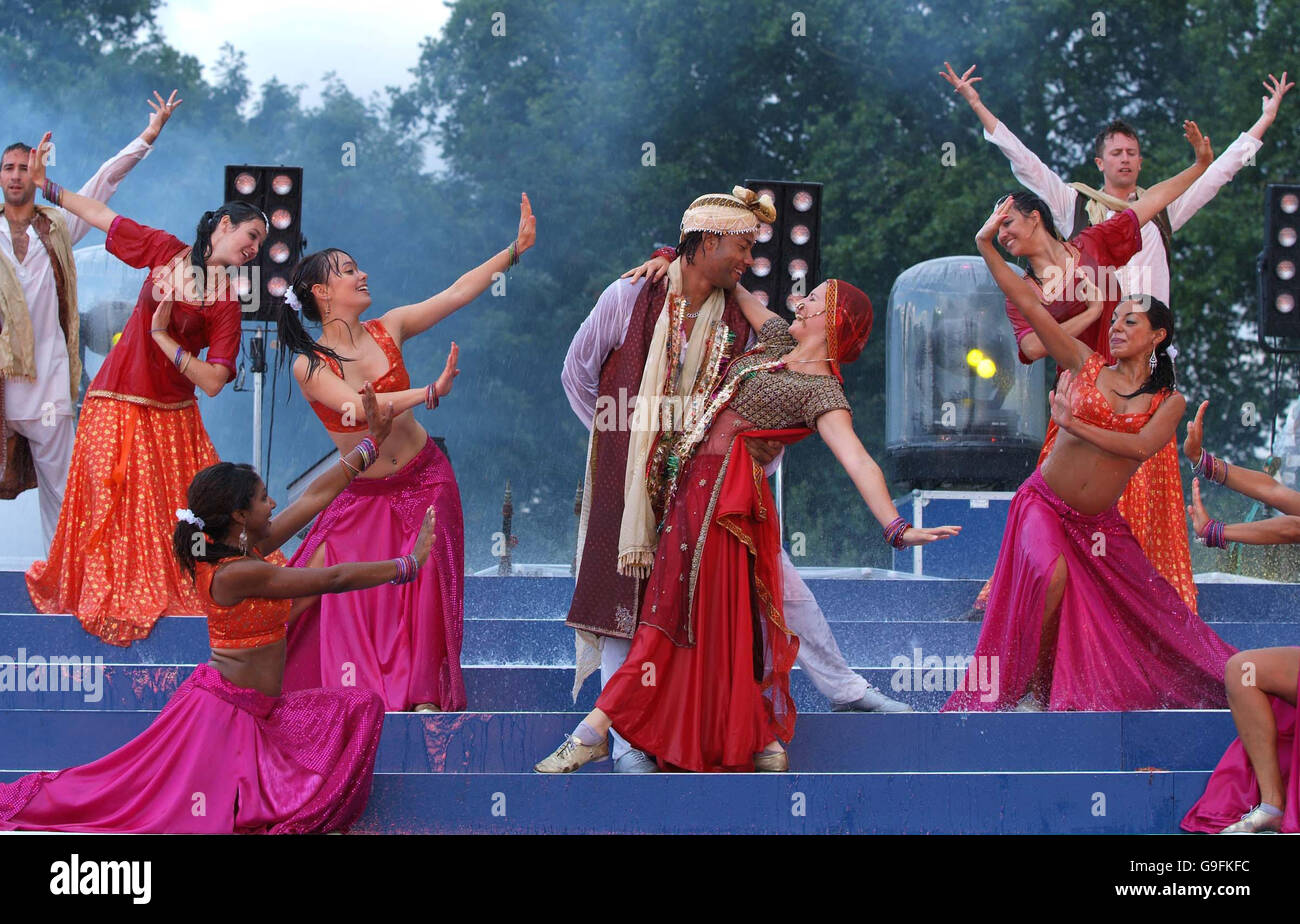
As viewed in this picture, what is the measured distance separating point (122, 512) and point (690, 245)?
2.69 metres

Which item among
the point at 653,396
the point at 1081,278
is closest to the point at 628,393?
the point at 653,396

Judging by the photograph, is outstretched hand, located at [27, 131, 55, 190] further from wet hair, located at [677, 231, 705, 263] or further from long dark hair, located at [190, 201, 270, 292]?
wet hair, located at [677, 231, 705, 263]

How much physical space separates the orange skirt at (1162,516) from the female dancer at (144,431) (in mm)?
3510

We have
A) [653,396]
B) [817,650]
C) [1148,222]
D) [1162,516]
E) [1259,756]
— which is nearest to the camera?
[1259,756]

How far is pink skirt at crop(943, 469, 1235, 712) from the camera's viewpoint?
5453mm

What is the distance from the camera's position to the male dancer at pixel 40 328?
7.11 meters

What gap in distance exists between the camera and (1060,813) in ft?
15.2

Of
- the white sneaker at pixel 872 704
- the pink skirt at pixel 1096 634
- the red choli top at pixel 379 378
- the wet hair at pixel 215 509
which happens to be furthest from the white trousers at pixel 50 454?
the pink skirt at pixel 1096 634

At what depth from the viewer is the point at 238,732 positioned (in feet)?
14.7

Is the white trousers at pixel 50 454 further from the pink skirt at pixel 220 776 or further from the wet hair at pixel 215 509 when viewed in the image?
the pink skirt at pixel 220 776

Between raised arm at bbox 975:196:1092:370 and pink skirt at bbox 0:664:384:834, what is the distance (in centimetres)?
235

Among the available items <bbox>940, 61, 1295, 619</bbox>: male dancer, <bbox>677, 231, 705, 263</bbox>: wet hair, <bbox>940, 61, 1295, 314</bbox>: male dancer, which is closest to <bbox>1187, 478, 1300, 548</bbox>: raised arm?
<bbox>940, 61, 1295, 619</bbox>: male dancer

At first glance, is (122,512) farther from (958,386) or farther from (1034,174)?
(958,386)
